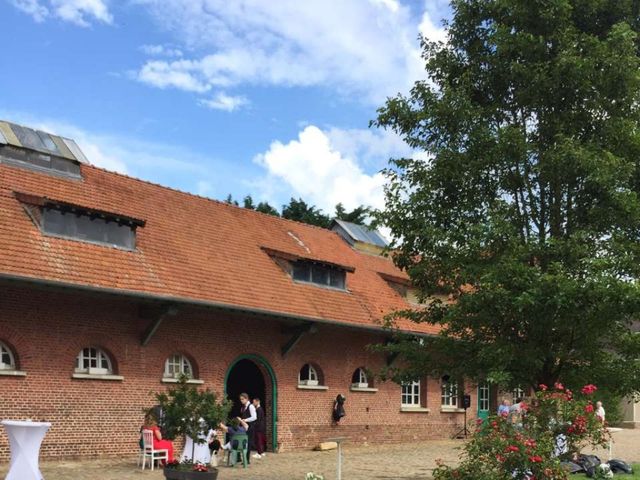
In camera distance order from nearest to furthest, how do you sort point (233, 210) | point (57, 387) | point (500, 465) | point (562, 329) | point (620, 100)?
point (500, 465)
point (562, 329)
point (620, 100)
point (57, 387)
point (233, 210)

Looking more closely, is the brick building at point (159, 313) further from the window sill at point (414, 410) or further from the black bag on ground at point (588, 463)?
the black bag on ground at point (588, 463)

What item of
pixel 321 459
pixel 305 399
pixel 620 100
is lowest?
pixel 321 459

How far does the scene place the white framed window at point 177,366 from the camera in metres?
17.3

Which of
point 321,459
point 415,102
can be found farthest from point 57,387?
point 415,102

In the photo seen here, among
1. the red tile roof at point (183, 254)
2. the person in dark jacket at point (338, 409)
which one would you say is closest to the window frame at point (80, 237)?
the red tile roof at point (183, 254)

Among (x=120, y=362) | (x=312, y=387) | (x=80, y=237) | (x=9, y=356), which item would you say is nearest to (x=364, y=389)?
(x=312, y=387)

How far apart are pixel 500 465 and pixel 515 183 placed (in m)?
4.61

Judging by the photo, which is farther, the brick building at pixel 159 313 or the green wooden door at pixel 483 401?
the green wooden door at pixel 483 401

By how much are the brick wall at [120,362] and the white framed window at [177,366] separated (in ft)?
0.93

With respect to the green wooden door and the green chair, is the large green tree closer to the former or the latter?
the green chair

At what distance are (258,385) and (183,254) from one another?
4.06 metres

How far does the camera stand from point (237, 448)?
15.9 metres

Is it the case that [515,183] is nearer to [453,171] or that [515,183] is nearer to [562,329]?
[453,171]

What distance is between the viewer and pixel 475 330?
11820 millimetres
